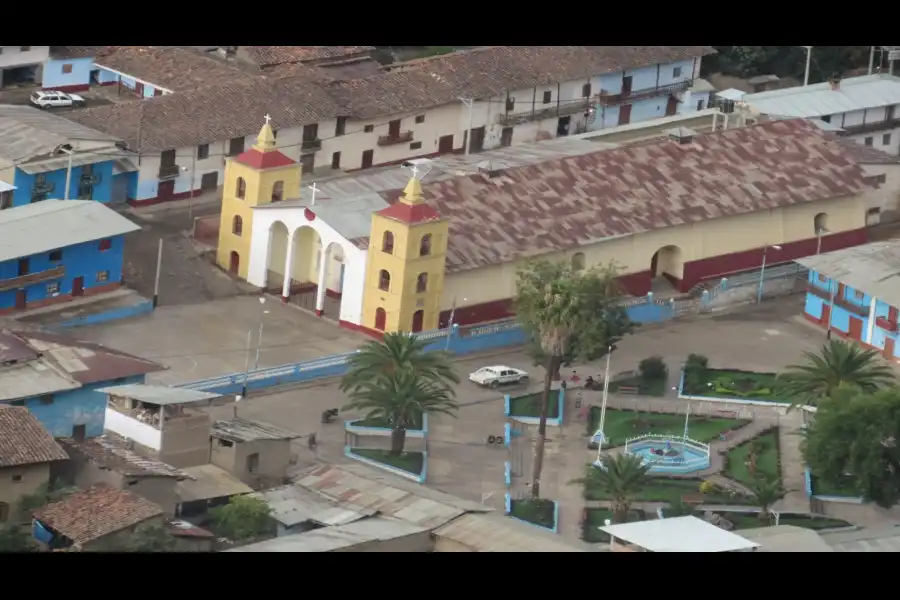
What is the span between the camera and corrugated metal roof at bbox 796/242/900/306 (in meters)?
58.3

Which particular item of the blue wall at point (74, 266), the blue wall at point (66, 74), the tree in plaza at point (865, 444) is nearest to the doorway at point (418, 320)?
the blue wall at point (74, 266)

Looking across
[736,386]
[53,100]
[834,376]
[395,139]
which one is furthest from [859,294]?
[53,100]

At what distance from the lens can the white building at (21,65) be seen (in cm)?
7379

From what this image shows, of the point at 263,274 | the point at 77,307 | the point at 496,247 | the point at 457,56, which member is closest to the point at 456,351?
the point at 496,247

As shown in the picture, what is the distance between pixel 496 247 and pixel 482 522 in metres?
17.9

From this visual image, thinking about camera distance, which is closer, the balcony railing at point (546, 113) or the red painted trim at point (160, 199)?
the red painted trim at point (160, 199)

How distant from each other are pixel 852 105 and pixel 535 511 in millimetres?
36096

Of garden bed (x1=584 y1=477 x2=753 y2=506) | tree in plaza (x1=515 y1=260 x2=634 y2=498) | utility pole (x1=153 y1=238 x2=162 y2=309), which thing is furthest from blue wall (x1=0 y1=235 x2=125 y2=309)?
garden bed (x1=584 y1=477 x2=753 y2=506)

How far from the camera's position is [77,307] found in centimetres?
5656

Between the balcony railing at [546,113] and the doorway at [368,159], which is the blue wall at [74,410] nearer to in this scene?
the doorway at [368,159]

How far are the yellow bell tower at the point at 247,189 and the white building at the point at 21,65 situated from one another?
1679 cm

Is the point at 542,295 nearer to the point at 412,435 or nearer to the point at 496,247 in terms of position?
the point at 412,435

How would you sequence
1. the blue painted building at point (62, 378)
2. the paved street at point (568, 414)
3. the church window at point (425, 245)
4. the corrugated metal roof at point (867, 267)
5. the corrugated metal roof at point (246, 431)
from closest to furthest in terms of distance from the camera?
1. the corrugated metal roof at point (246, 431)
2. the blue painted building at point (62, 378)
3. the paved street at point (568, 414)
4. the church window at point (425, 245)
5. the corrugated metal roof at point (867, 267)

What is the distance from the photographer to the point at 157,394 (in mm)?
45562
